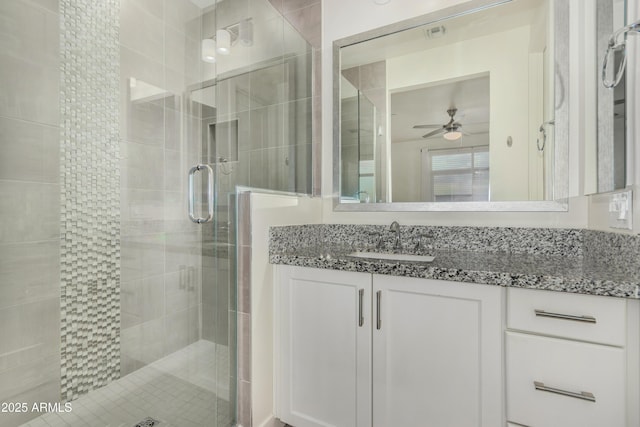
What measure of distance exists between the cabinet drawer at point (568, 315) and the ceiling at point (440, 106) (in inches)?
36.4

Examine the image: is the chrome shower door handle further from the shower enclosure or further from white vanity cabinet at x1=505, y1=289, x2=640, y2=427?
white vanity cabinet at x1=505, y1=289, x2=640, y2=427

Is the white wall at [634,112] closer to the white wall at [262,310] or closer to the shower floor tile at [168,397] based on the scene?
the white wall at [262,310]

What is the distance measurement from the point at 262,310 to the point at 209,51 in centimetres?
Answer: 119

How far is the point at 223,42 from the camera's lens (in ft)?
4.81

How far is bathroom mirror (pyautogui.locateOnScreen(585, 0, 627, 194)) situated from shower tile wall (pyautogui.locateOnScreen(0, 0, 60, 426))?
192 centimetres

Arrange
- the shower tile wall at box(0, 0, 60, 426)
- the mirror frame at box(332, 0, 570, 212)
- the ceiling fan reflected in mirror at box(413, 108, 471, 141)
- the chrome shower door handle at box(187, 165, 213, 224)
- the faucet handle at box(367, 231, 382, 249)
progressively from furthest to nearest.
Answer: the faucet handle at box(367, 231, 382, 249) < the ceiling fan reflected in mirror at box(413, 108, 471, 141) < the mirror frame at box(332, 0, 570, 212) < the chrome shower door handle at box(187, 165, 213, 224) < the shower tile wall at box(0, 0, 60, 426)

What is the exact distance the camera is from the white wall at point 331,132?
4.75 feet

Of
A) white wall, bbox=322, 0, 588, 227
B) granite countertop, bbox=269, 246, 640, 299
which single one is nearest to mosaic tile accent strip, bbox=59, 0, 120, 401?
granite countertop, bbox=269, 246, 640, 299

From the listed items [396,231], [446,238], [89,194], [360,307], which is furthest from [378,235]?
[89,194]

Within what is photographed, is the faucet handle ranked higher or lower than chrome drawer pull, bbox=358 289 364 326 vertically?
higher

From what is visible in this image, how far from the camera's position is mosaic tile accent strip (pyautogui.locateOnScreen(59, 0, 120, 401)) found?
1.10 metres

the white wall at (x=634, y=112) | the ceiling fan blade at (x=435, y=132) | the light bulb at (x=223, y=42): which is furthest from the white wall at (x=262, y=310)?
the white wall at (x=634, y=112)

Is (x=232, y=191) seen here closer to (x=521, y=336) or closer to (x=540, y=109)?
(x=521, y=336)

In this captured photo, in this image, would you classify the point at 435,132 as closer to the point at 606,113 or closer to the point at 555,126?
the point at 555,126
